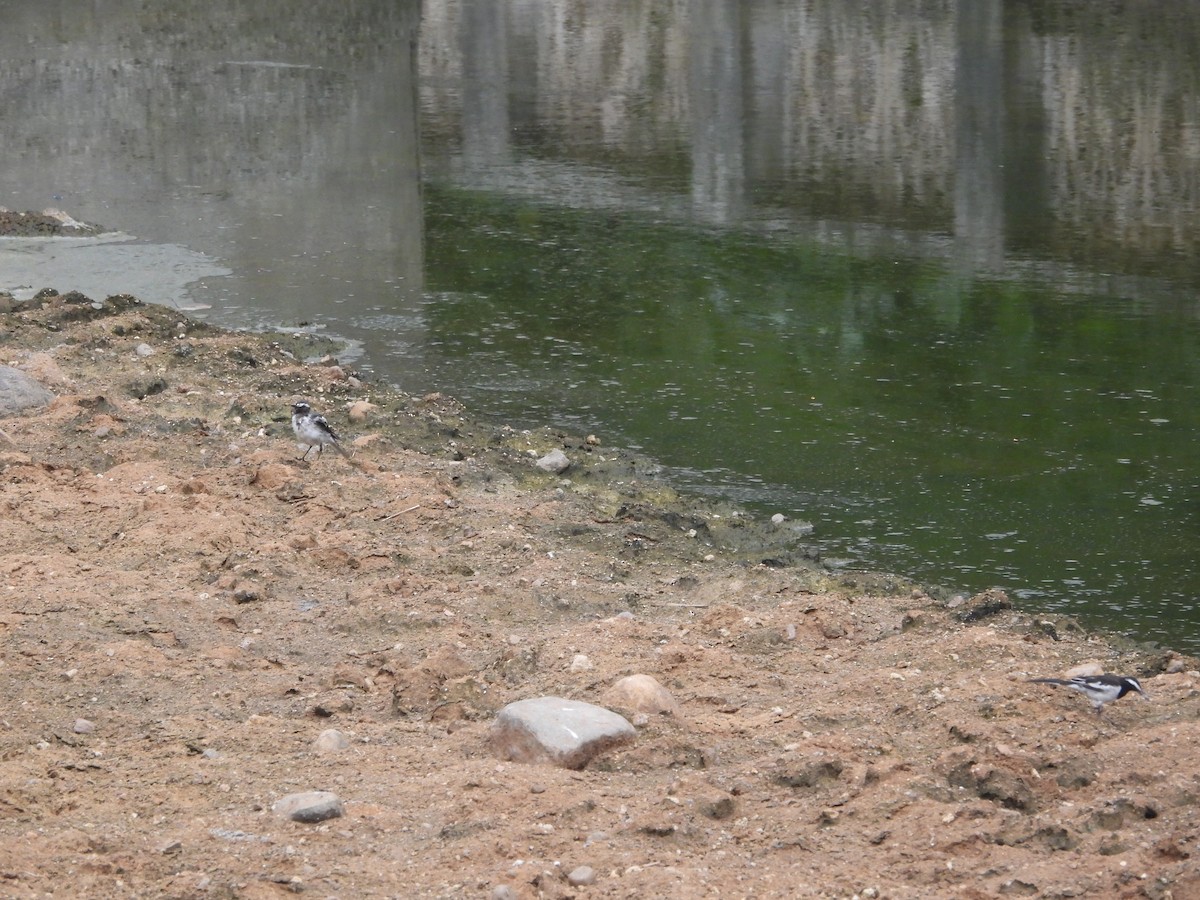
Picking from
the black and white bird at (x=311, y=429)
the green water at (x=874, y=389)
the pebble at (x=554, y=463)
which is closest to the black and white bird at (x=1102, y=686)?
the green water at (x=874, y=389)

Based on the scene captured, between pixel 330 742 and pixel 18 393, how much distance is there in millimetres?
3726

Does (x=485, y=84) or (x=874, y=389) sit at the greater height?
(x=485, y=84)

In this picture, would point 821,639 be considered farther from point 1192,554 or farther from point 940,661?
point 1192,554

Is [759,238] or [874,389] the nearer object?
[874,389]

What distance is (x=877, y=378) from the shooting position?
8.30 metres

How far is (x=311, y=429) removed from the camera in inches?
268

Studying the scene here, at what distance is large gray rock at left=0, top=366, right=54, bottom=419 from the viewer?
757cm

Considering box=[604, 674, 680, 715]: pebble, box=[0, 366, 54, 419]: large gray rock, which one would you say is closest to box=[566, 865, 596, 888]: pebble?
box=[604, 674, 680, 715]: pebble

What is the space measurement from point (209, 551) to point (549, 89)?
12.2 meters

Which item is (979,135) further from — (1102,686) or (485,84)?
(1102,686)

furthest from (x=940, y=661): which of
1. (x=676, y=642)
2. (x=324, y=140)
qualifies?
(x=324, y=140)

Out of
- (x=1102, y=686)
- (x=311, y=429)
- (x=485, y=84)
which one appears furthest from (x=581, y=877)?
(x=485, y=84)

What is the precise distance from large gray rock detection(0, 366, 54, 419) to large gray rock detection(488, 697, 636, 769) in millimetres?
3894

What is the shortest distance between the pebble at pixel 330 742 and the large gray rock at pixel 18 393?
3564mm
